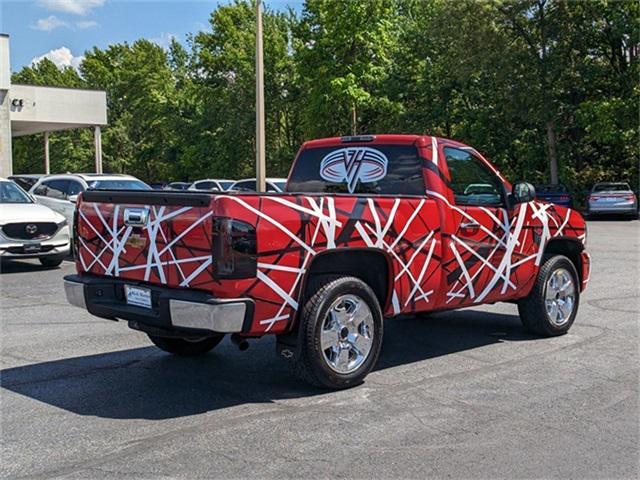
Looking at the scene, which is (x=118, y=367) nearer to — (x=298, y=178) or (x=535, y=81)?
(x=298, y=178)

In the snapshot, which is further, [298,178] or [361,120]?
[361,120]

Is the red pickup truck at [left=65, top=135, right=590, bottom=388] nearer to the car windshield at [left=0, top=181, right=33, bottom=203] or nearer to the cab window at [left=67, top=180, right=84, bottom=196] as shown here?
the car windshield at [left=0, top=181, right=33, bottom=203]

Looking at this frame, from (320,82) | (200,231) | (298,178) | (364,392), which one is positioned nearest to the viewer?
(200,231)

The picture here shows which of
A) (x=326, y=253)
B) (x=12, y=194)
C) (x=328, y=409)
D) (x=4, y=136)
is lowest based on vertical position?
(x=328, y=409)

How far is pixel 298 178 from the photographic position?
25.1 ft

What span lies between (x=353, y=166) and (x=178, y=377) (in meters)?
2.40

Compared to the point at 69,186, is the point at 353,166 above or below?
above

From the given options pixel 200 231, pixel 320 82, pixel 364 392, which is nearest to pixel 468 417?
pixel 364 392

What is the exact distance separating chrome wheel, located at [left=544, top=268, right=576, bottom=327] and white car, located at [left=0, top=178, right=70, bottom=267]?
31.9 feet

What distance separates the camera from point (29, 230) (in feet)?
47.2

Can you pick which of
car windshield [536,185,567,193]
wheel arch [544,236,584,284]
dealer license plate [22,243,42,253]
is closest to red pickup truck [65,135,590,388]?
wheel arch [544,236,584,284]

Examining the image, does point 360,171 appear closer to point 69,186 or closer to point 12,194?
point 12,194

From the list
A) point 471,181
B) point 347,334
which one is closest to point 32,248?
point 471,181

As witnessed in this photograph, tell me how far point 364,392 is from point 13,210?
10533 mm
